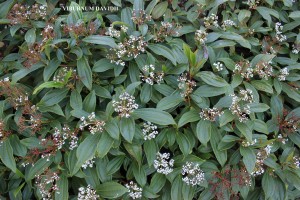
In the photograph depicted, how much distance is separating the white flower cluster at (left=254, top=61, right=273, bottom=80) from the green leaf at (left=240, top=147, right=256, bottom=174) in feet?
2.05

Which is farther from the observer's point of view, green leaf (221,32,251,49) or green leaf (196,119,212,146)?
green leaf (221,32,251,49)

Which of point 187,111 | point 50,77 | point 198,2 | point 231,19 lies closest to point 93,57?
point 50,77

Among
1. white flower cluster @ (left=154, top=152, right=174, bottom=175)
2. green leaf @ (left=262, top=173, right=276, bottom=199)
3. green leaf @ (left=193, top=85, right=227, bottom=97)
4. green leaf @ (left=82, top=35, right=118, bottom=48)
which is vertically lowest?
green leaf @ (left=262, top=173, right=276, bottom=199)

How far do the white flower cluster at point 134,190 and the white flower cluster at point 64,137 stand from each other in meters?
0.48

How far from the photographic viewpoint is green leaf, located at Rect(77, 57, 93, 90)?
266 centimetres

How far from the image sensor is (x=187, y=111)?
8.80 ft

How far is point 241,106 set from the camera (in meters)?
2.62

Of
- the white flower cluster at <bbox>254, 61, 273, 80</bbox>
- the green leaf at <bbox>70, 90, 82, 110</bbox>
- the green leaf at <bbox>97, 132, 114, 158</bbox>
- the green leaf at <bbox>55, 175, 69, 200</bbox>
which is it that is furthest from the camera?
the white flower cluster at <bbox>254, 61, 273, 80</bbox>

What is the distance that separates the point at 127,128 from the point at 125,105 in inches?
6.5

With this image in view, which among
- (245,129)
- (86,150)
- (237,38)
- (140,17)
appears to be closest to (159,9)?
(140,17)

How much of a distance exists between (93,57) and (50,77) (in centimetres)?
37

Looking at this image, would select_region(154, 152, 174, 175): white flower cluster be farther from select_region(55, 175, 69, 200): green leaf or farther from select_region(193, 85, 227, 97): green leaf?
select_region(55, 175, 69, 200): green leaf

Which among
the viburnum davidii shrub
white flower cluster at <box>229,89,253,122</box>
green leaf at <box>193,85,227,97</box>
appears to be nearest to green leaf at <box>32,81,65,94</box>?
the viburnum davidii shrub

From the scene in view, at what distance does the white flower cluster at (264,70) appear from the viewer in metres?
2.83
